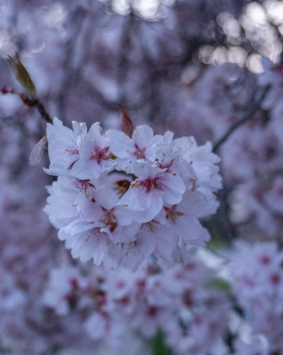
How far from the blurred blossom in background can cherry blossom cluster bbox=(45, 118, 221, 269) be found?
115mm

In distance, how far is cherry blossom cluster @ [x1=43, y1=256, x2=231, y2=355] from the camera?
1.26m

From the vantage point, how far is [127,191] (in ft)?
2.01

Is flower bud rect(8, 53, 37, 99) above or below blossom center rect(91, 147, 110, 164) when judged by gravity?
above

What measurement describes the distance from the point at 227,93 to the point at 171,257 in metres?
1.23

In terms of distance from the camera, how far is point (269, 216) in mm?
1932

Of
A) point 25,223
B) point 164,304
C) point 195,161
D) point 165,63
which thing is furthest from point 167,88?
point 195,161

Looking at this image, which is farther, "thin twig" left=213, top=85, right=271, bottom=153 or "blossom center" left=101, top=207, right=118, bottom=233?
"thin twig" left=213, top=85, right=271, bottom=153

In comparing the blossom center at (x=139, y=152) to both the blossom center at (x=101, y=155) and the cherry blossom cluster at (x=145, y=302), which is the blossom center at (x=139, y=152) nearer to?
the blossom center at (x=101, y=155)

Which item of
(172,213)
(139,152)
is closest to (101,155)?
→ (139,152)

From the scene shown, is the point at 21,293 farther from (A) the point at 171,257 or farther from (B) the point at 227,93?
(B) the point at 227,93

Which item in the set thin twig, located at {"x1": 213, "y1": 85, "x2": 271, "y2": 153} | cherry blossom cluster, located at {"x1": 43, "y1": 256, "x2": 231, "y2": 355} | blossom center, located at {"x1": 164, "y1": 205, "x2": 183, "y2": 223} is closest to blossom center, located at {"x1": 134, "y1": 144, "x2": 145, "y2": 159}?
blossom center, located at {"x1": 164, "y1": 205, "x2": 183, "y2": 223}

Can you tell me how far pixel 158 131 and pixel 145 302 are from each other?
1.35 metres

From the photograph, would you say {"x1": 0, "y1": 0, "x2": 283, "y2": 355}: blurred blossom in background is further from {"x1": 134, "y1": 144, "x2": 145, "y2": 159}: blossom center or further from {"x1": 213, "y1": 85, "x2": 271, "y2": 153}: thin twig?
{"x1": 134, "y1": 144, "x2": 145, "y2": 159}: blossom center

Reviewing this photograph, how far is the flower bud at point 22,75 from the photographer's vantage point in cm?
74
